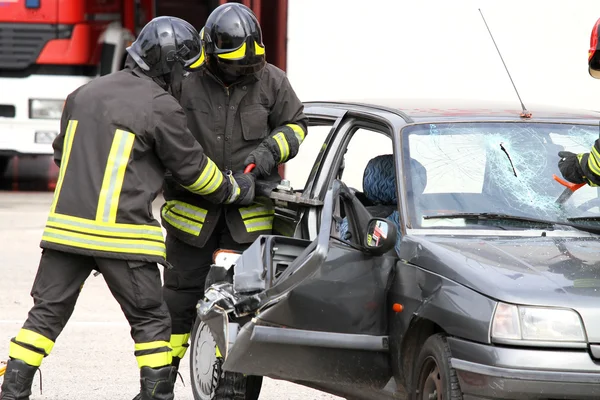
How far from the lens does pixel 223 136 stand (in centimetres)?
556

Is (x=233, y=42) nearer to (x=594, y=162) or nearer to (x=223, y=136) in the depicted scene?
(x=223, y=136)

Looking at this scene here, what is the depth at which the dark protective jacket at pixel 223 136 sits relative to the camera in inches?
217

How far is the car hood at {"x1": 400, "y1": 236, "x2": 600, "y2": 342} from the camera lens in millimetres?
3859

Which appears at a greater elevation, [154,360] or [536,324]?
[536,324]

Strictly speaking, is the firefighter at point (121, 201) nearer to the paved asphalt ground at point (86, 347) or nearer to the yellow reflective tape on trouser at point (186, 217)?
the yellow reflective tape on trouser at point (186, 217)

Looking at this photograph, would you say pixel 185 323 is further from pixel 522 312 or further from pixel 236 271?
pixel 522 312

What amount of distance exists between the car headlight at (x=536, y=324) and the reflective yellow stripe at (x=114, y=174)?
1.80 meters

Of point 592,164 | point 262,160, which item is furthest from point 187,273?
point 592,164

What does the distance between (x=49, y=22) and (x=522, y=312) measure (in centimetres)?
1003

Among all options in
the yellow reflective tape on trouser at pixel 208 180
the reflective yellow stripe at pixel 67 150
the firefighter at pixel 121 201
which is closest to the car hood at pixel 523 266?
the yellow reflective tape on trouser at pixel 208 180

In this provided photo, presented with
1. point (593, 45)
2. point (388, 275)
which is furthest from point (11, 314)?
point (593, 45)

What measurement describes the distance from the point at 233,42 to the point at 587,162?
5.80ft

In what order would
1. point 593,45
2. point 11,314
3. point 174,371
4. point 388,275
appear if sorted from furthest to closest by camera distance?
point 11,314 → point 174,371 → point 593,45 → point 388,275

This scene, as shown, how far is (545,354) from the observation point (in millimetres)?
3799
